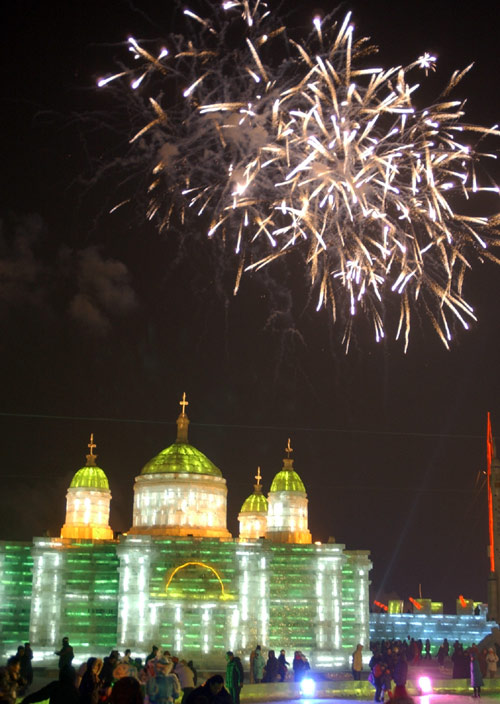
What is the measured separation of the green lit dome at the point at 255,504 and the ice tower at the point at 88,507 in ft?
32.1

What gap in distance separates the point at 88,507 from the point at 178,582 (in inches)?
344

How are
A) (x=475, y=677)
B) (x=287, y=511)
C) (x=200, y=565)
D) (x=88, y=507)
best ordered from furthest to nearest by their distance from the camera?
(x=287, y=511) → (x=88, y=507) → (x=200, y=565) → (x=475, y=677)

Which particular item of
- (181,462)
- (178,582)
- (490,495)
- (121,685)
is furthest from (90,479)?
(121,685)

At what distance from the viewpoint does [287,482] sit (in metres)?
56.0

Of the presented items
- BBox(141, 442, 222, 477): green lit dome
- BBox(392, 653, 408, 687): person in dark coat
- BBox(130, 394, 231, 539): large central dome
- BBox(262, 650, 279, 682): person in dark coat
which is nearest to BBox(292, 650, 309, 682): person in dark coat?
BBox(262, 650, 279, 682): person in dark coat

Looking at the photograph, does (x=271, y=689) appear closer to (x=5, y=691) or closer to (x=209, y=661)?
(x=5, y=691)

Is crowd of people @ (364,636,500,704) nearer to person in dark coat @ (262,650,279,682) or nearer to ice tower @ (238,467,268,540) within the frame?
person in dark coat @ (262,650,279,682)

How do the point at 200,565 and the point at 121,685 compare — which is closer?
the point at 121,685

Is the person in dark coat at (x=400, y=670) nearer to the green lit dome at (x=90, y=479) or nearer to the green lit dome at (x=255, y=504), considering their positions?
the green lit dome at (x=90, y=479)

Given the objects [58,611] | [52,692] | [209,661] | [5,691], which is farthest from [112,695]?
[58,611]

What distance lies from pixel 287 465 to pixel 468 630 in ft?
46.1

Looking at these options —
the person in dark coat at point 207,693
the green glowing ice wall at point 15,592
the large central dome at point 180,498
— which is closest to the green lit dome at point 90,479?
the large central dome at point 180,498

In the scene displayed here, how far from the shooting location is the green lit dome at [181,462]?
5194 cm

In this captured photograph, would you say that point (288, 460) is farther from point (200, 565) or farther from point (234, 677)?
point (234, 677)
